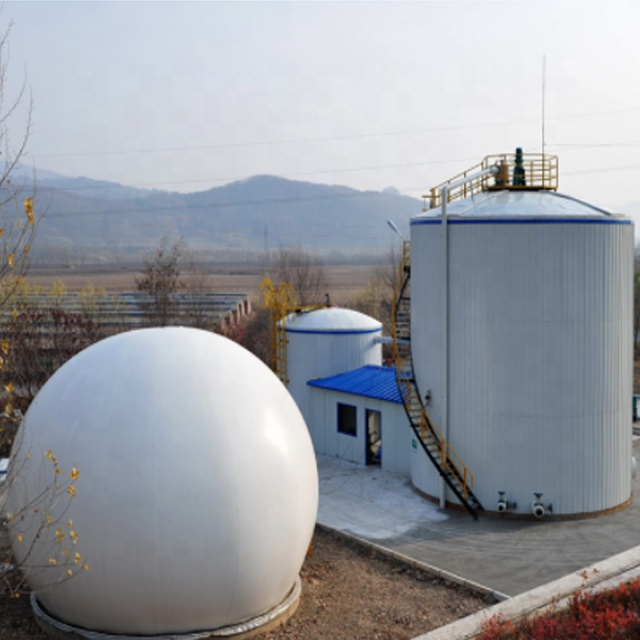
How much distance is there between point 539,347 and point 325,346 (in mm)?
8452

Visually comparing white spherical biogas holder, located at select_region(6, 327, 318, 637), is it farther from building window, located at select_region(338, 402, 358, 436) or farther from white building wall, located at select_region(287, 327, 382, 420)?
white building wall, located at select_region(287, 327, 382, 420)

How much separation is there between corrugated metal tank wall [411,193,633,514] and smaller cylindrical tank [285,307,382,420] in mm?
6668

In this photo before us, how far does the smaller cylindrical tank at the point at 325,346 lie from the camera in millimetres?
25438

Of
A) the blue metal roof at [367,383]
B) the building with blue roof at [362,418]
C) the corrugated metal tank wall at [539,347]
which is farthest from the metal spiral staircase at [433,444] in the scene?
the blue metal roof at [367,383]

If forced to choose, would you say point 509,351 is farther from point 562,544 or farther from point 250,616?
point 250,616

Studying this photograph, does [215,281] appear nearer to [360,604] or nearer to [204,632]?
[360,604]

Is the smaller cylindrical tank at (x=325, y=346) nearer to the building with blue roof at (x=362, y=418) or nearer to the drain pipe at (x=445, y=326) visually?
the building with blue roof at (x=362, y=418)

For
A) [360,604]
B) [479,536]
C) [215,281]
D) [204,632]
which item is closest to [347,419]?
[479,536]

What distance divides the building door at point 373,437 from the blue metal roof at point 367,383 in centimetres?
59

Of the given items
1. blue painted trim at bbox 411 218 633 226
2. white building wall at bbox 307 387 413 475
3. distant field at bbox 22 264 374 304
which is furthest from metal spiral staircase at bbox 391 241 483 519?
distant field at bbox 22 264 374 304

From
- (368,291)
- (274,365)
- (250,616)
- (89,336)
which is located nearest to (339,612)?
(250,616)

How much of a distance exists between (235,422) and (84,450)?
2.15 meters

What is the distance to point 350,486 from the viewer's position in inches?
838

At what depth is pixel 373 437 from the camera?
990 inches
